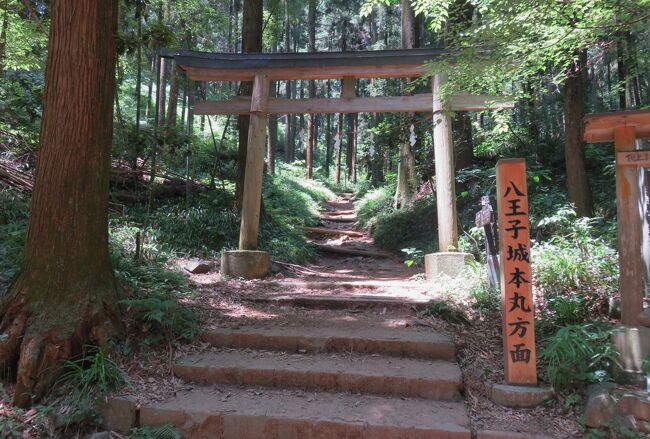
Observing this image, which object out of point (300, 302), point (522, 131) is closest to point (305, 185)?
point (522, 131)

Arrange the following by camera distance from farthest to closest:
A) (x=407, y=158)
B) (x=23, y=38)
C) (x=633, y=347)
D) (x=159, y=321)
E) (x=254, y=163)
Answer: (x=407, y=158), (x=23, y=38), (x=254, y=163), (x=159, y=321), (x=633, y=347)

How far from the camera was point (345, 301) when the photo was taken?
5.57m

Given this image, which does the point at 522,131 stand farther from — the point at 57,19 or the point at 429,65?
the point at 57,19

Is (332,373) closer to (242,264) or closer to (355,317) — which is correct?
(355,317)

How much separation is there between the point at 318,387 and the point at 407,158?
31.0 feet

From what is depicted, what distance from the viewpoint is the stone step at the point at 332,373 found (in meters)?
3.68

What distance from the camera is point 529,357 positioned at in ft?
11.9

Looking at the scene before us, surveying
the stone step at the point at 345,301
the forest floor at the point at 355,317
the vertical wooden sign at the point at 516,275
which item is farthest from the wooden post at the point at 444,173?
the vertical wooden sign at the point at 516,275

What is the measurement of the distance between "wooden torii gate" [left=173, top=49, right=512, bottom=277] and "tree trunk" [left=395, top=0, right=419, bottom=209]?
482 cm

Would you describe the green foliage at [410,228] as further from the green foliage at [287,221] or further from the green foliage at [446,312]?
the green foliage at [446,312]

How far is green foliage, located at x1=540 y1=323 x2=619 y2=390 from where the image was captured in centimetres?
357

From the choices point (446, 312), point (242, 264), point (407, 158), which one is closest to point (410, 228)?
point (407, 158)

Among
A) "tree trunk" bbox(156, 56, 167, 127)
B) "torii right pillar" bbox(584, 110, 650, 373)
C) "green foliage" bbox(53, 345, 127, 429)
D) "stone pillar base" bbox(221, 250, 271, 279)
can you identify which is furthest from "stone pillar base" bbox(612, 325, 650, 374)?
"tree trunk" bbox(156, 56, 167, 127)

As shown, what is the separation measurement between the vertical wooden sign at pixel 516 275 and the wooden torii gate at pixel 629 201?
3.16 ft
